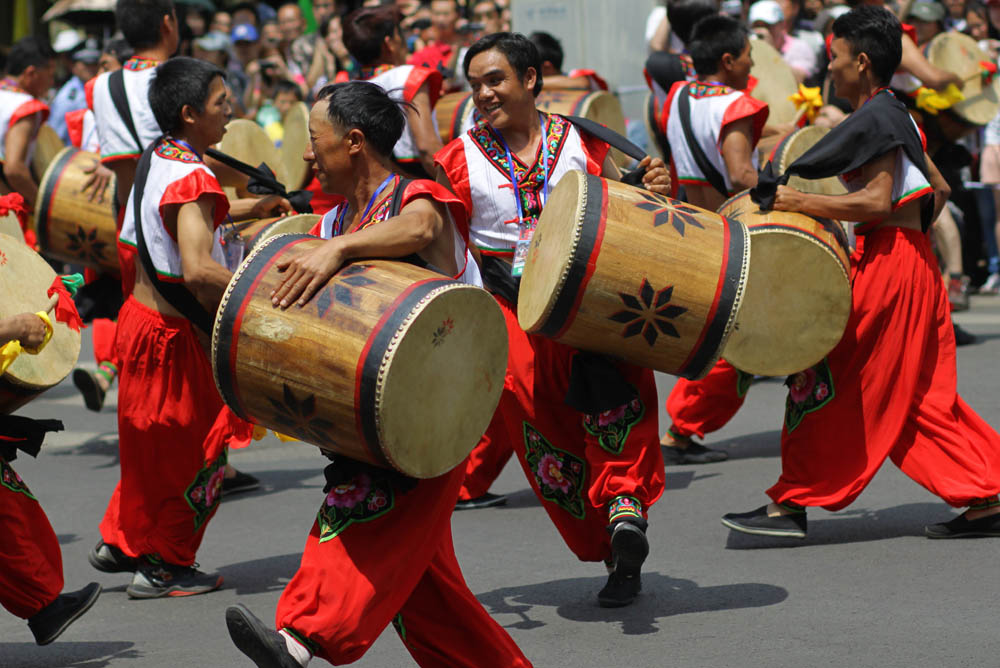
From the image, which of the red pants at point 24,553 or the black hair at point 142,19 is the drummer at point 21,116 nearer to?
the black hair at point 142,19

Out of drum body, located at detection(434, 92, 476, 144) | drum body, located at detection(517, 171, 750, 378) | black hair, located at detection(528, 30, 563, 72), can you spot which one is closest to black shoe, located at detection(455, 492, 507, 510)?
drum body, located at detection(517, 171, 750, 378)

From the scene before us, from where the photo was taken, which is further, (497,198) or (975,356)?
(975,356)

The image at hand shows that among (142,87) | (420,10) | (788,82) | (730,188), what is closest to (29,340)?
(142,87)

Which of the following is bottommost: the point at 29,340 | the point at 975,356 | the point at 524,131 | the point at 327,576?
the point at 975,356

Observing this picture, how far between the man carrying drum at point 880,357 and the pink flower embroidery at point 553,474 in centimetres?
87

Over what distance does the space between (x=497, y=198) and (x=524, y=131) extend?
256mm

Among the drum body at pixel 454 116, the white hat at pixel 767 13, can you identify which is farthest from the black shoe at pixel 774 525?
the white hat at pixel 767 13

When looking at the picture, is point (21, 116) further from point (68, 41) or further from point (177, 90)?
point (68, 41)

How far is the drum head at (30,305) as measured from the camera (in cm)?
430

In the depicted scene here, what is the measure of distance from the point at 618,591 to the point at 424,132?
340 centimetres

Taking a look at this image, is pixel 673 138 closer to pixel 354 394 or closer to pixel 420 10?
pixel 354 394

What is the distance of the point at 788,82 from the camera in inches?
340

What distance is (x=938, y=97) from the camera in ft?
27.6

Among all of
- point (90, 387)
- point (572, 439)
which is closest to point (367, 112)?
point (572, 439)
